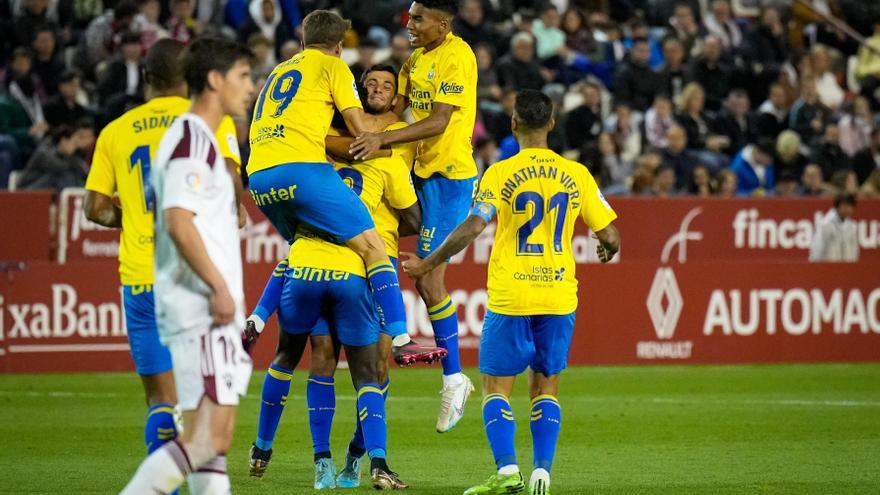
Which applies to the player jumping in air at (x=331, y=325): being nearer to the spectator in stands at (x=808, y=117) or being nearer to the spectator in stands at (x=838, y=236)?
the spectator in stands at (x=838, y=236)

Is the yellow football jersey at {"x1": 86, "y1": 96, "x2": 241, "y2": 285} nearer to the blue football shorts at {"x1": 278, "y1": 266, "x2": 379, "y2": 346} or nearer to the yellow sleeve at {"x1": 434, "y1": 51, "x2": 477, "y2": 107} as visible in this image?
the blue football shorts at {"x1": 278, "y1": 266, "x2": 379, "y2": 346}

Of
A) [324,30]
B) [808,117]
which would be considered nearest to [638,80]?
[808,117]

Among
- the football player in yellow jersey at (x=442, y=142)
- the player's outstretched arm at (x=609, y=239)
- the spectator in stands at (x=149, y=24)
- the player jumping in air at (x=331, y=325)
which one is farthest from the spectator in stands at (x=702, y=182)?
the player's outstretched arm at (x=609, y=239)

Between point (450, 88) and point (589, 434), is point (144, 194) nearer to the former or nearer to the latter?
point (450, 88)

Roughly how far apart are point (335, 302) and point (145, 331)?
72.0 inches

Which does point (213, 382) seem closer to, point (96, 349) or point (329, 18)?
point (329, 18)

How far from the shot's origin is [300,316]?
900 centimetres

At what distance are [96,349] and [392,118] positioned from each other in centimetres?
745

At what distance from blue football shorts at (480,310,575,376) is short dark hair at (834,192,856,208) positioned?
1243 cm

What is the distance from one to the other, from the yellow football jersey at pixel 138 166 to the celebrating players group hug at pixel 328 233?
0.01 meters

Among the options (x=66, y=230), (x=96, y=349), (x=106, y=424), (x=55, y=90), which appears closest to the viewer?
(x=106, y=424)

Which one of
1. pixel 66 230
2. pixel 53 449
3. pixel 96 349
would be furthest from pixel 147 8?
pixel 53 449

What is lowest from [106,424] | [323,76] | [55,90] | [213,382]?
[106,424]

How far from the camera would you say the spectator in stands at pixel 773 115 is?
23953 mm
